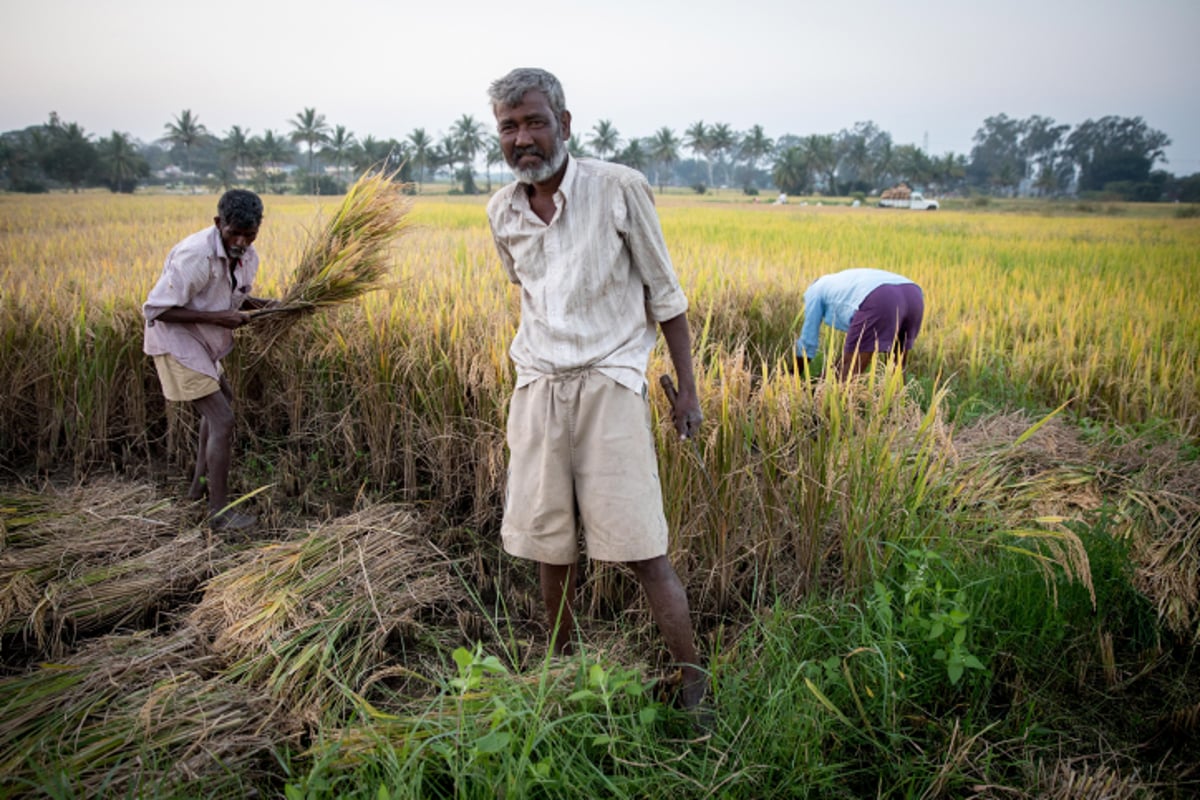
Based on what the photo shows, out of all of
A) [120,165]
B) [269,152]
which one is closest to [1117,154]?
[120,165]

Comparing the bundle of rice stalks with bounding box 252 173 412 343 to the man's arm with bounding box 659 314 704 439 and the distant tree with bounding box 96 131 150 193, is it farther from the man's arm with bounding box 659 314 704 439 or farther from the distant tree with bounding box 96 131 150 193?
the distant tree with bounding box 96 131 150 193

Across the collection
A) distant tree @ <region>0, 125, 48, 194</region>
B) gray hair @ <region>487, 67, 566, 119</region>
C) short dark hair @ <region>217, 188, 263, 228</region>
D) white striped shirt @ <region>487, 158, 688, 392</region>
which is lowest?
white striped shirt @ <region>487, 158, 688, 392</region>

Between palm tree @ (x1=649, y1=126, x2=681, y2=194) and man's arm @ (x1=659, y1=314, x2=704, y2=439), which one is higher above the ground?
palm tree @ (x1=649, y1=126, x2=681, y2=194)

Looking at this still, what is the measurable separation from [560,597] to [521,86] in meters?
1.29

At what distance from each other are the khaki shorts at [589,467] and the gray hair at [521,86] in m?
0.65

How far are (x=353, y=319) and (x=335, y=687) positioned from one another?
199 centimetres

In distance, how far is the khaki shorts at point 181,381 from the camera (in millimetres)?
2691

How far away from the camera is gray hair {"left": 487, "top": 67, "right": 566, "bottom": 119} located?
5.04ft

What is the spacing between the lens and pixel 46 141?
55.5 feet

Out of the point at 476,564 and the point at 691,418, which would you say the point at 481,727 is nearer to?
the point at 691,418

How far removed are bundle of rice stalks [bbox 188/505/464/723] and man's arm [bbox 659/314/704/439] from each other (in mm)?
996

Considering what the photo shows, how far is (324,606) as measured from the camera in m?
1.98

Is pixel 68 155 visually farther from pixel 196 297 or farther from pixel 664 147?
pixel 664 147

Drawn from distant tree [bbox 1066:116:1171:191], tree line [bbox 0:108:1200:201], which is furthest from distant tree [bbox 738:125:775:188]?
distant tree [bbox 1066:116:1171:191]
